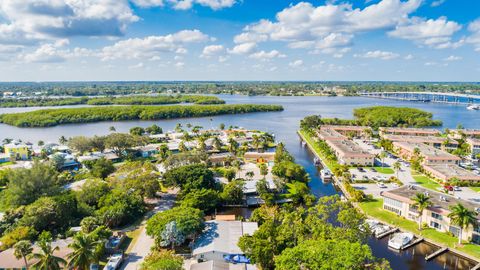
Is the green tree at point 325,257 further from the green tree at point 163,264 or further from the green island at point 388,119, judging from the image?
the green island at point 388,119

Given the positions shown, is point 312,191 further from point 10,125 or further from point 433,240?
point 10,125

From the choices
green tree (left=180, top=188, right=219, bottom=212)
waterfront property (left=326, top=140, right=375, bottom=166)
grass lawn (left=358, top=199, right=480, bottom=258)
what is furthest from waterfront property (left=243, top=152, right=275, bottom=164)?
grass lawn (left=358, top=199, right=480, bottom=258)

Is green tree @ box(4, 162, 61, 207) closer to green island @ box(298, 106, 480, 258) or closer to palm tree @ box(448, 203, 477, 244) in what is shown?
green island @ box(298, 106, 480, 258)

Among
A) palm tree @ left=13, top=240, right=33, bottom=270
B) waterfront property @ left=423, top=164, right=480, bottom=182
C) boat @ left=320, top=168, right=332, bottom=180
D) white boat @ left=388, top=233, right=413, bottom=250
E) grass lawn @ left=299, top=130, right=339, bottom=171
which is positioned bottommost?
white boat @ left=388, top=233, right=413, bottom=250

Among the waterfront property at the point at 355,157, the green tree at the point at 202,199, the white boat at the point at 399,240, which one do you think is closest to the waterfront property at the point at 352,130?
the waterfront property at the point at 355,157

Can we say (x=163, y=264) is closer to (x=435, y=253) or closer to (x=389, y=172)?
(x=435, y=253)

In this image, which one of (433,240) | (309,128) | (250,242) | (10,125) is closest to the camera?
(250,242)

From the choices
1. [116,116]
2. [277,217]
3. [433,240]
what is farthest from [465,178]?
[116,116]
